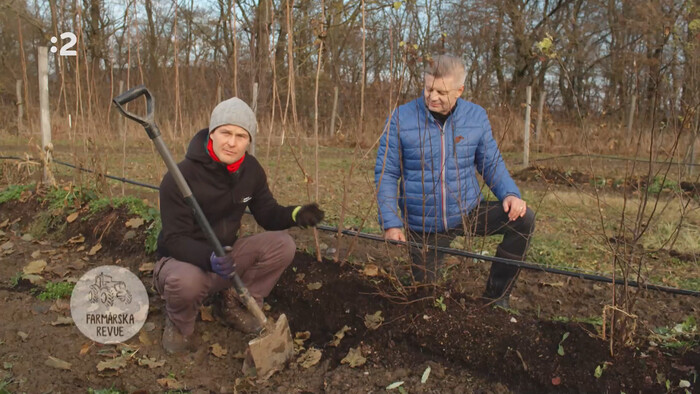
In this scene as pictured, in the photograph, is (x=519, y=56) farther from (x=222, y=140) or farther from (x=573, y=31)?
(x=222, y=140)

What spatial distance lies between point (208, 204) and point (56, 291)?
132 cm

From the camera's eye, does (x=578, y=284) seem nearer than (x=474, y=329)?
No

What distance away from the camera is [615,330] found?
2279mm

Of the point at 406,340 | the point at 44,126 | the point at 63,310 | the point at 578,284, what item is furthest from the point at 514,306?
the point at 44,126

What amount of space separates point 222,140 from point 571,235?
352 cm

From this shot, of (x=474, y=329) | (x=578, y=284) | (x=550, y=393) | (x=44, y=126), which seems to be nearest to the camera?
(x=550, y=393)

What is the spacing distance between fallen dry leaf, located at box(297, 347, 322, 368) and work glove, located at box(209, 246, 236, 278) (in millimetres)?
555

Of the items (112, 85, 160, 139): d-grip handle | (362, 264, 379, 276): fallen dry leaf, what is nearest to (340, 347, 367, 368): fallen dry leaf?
(362, 264, 379, 276): fallen dry leaf

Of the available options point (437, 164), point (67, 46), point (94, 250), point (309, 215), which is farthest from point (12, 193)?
point (437, 164)

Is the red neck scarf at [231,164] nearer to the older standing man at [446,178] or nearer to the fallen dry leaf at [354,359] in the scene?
the older standing man at [446,178]

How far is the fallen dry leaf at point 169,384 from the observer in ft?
7.80

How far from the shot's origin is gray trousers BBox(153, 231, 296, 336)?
2.56 meters

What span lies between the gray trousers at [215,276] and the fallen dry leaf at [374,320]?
54cm

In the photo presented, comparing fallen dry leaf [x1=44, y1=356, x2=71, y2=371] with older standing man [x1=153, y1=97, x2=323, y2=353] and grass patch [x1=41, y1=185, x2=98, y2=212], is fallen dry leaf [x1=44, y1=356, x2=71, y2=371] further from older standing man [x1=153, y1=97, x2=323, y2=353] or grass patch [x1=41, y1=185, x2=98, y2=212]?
grass patch [x1=41, y1=185, x2=98, y2=212]
